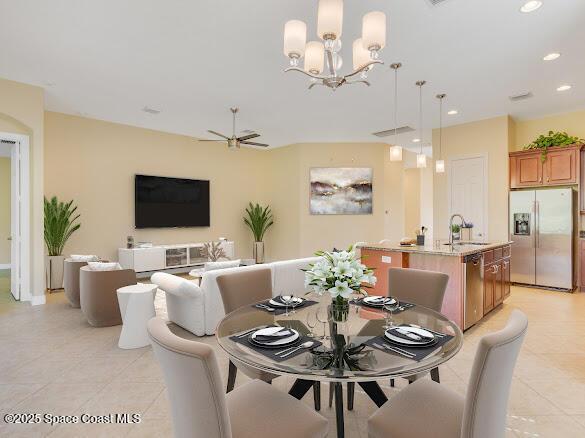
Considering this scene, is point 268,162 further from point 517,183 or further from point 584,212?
point 584,212

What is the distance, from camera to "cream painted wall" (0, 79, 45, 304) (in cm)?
457

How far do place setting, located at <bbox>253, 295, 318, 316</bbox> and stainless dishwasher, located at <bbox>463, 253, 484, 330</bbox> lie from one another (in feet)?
7.05

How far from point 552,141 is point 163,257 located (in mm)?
7418

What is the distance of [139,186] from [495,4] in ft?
20.8

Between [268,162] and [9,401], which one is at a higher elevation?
[268,162]

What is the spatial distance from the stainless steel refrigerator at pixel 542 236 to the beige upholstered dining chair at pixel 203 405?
19.2 ft

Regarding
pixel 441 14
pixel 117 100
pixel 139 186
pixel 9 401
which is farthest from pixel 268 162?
pixel 9 401


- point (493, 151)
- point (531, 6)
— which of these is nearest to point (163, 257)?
point (531, 6)

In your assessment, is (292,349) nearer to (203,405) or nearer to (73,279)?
(203,405)

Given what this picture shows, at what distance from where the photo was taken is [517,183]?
599cm

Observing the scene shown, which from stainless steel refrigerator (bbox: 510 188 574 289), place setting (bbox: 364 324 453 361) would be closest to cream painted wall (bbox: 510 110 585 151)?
stainless steel refrigerator (bbox: 510 188 574 289)

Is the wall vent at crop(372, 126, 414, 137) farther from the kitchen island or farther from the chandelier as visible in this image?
the chandelier

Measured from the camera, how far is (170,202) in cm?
719

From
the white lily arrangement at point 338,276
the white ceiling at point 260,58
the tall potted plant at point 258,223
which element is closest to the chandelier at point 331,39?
the white ceiling at point 260,58
